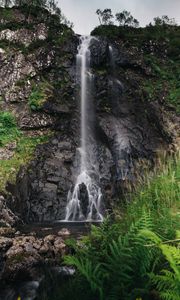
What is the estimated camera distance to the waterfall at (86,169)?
1470 cm

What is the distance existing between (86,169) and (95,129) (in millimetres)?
2746

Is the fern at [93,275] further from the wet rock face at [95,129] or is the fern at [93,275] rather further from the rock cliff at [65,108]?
the rock cliff at [65,108]

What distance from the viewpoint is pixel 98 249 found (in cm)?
316

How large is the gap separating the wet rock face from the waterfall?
0.18m

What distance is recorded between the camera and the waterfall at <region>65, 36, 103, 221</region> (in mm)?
14703

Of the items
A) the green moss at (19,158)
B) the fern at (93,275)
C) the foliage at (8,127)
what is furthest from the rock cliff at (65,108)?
the fern at (93,275)

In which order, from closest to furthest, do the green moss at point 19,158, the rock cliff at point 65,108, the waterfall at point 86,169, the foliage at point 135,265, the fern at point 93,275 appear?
the foliage at point 135,265 < the fern at point 93,275 < the green moss at point 19,158 < the waterfall at point 86,169 < the rock cliff at point 65,108

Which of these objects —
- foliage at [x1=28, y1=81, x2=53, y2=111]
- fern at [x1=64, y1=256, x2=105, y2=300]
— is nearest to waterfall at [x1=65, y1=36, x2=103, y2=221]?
foliage at [x1=28, y1=81, x2=53, y2=111]

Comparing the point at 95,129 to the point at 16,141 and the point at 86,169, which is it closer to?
the point at 86,169

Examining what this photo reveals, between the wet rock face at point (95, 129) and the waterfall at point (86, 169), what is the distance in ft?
0.59

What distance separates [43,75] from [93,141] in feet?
16.5

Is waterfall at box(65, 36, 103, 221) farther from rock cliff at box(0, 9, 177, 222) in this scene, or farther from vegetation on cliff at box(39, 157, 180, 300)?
vegetation on cliff at box(39, 157, 180, 300)

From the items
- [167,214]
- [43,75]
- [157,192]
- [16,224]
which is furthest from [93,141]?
[167,214]

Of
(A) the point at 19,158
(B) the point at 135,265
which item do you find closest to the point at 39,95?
(A) the point at 19,158
